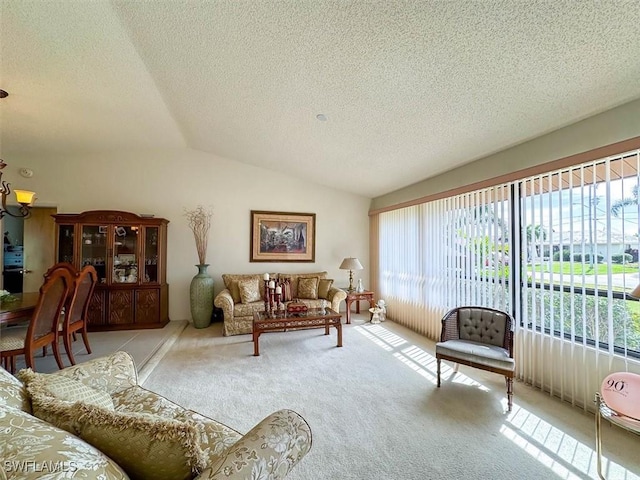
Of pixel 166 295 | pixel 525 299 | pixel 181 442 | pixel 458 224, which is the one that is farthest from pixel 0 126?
pixel 525 299

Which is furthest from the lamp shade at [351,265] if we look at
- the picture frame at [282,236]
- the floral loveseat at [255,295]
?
the picture frame at [282,236]

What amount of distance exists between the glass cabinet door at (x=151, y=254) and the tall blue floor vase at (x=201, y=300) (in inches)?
24.8

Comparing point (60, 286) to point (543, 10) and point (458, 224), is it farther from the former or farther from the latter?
point (458, 224)

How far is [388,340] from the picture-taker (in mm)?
4012

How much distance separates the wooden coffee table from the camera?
3467mm

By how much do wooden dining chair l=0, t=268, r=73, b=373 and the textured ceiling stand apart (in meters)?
2.04

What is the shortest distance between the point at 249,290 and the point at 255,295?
0.15 m

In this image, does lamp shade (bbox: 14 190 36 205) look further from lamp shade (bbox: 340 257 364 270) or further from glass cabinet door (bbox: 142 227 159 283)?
lamp shade (bbox: 340 257 364 270)

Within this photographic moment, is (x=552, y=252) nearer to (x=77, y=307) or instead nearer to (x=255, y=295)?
(x=255, y=295)

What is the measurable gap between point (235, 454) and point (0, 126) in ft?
17.3

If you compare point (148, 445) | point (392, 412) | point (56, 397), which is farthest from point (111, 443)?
point (392, 412)

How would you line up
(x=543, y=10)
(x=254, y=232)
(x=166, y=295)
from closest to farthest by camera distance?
(x=543, y=10) → (x=166, y=295) → (x=254, y=232)

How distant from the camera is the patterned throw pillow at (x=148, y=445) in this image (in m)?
0.79

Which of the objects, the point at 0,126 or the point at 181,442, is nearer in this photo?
the point at 181,442
